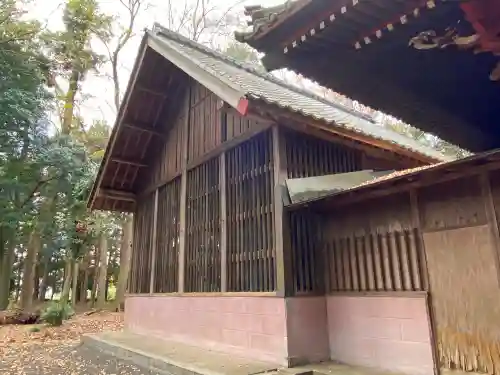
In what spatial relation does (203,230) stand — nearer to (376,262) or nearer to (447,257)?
(376,262)

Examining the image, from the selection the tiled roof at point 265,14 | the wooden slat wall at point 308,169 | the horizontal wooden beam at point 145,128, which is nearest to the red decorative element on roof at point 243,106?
the wooden slat wall at point 308,169

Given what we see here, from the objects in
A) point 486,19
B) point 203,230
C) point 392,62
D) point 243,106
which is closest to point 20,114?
point 203,230

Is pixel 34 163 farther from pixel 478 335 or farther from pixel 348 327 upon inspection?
pixel 478 335

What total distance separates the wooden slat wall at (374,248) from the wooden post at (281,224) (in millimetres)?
579

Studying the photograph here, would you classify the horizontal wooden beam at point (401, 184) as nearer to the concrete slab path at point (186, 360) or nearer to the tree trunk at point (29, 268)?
the concrete slab path at point (186, 360)

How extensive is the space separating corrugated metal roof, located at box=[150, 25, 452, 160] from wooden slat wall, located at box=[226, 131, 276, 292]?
0.79m

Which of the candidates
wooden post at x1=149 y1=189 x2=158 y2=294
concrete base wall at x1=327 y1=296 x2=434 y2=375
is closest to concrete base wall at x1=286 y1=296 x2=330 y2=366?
concrete base wall at x1=327 y1=296 x2=434 y2=375

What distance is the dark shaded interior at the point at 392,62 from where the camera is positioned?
2.14 meters

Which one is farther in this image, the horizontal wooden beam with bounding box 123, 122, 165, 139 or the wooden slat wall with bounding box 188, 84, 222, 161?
the horizontal wooden beam with bounding box 123, 122, 165, 139

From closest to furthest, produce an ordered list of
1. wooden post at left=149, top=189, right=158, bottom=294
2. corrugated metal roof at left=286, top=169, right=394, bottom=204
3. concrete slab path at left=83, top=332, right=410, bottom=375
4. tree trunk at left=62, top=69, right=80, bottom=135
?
1. concrete slab path at left=83, top=332, right=410, bottom=375
2. corrugated metal roof at left=286, top=169, right=394, bottom=204
3. wooden post at left=149, top=189, right=158, bottom=294
4. tree trunk at left=62, top=69, right=80, bottom=135

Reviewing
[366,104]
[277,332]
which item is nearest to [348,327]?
[277,332]

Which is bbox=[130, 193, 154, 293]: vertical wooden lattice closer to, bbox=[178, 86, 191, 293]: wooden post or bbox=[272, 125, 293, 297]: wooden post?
bbox=[178, 86, 191, 293]: wooden post

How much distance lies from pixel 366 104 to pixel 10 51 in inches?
500

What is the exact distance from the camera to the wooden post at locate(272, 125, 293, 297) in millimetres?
4699
